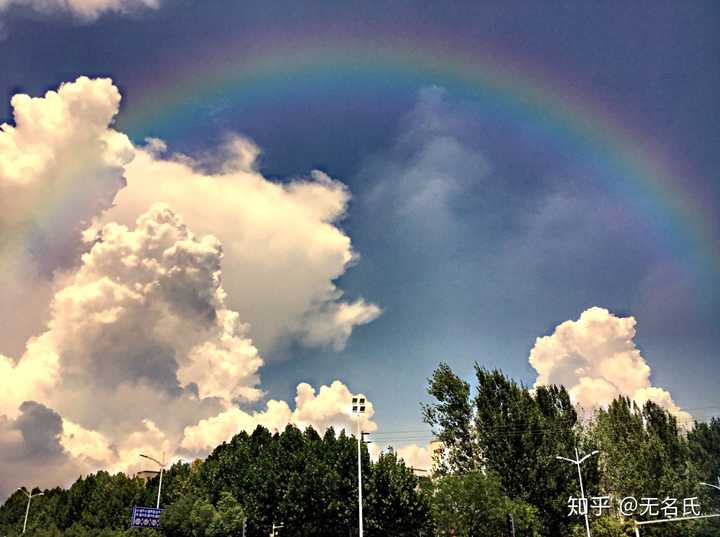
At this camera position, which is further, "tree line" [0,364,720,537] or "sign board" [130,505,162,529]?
"sign board" [130,505,162,529]

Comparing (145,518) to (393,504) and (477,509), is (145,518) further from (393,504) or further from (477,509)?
(477,509)

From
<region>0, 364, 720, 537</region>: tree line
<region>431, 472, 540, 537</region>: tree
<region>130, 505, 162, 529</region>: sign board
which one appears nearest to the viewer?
<region>431, 472, 540, 537</region>: tree

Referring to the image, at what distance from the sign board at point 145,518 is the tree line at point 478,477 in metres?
0.67

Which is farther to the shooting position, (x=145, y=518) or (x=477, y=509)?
(x=145, y=518)

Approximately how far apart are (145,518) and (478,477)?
30677mm

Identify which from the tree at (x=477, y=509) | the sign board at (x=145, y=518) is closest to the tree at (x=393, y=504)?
the tree at (x=477, y=509)

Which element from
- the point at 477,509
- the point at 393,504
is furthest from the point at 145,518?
the point at 477,509

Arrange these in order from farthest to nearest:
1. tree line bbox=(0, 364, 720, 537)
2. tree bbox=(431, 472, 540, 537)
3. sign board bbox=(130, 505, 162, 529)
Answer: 1. sign board bbox=(130, 505, 162, 529)
2. tree line bbox=(0, 364, 720, 537)
3. tree bbox=(431, 472, 540, 537)

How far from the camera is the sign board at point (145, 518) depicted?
55812mm

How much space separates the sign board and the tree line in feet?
2.20

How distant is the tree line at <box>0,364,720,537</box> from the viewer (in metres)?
48.6

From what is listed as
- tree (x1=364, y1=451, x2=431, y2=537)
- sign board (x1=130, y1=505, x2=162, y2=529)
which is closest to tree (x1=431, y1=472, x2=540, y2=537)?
tree (x1=364, y1=451, x2=431, y2=537)

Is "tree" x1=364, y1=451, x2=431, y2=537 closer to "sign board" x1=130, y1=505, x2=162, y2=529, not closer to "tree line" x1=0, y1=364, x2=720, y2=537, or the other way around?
"tree line" x1=0, y1=364, x2=720, y2=537

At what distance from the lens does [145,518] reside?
184 feet
